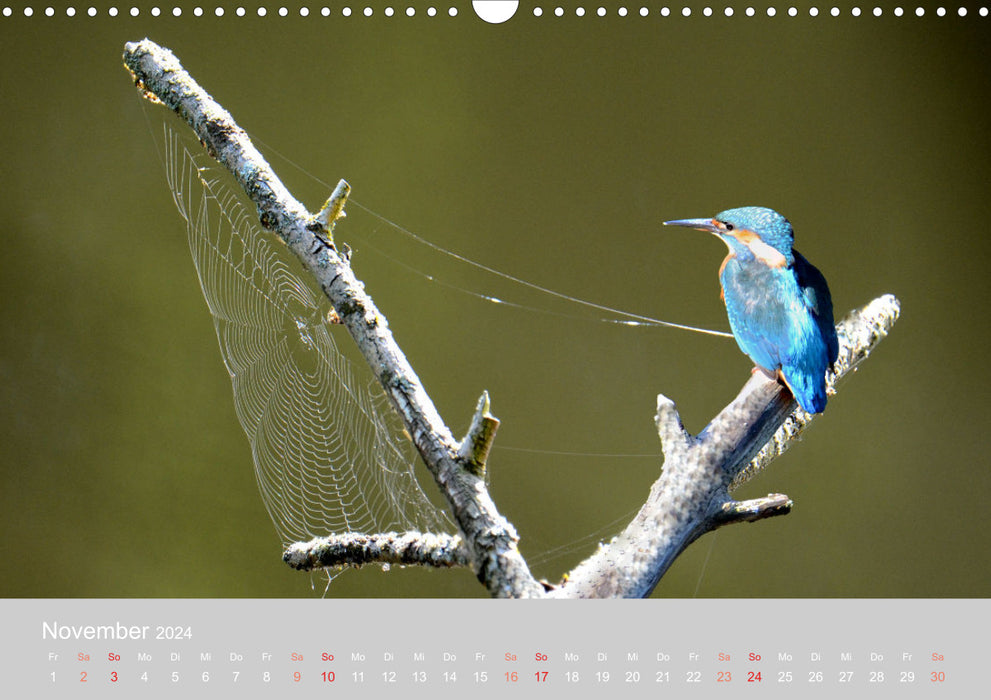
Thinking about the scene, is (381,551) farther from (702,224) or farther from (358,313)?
(702,224)

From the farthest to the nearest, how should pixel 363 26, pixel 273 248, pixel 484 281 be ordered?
pixel 484 281 < pixel 273 248 < pixel 363 26

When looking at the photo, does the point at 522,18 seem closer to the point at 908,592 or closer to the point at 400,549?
the point at 400,549

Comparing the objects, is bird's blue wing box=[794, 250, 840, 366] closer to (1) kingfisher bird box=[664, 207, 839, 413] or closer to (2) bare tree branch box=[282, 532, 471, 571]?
(1) kingfisher bird box=[664, 207, 839, 413]

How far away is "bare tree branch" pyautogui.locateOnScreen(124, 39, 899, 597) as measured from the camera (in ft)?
1.52

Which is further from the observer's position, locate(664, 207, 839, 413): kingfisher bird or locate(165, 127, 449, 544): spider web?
locate(165, 127, 449, 544): spider web

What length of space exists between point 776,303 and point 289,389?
1.95 ft

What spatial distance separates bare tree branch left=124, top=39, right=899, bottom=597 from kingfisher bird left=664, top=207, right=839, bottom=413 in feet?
0.06

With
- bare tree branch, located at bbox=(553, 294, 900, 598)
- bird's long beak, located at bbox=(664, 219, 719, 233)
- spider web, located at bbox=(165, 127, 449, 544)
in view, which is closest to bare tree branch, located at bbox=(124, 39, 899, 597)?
bare tree branch, located at bbox=(553, 294, 900, 598)

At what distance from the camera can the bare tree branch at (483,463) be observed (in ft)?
1.52

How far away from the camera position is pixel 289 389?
0.93m

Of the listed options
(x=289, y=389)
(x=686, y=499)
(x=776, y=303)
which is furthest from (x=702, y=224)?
(x=289, y=389)
